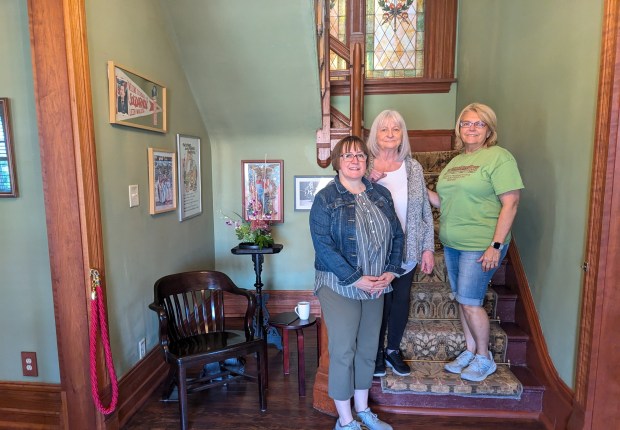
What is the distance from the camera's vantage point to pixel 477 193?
1906 mm

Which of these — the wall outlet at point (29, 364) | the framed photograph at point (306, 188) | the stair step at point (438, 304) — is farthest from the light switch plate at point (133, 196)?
the stair step at point (438, 304)

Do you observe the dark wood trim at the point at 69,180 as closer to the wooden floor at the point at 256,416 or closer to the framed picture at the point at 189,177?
the wooden floor at the point at 256,416

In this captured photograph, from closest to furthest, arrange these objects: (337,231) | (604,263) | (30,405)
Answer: (604,263)
(337,231)
(30,405)

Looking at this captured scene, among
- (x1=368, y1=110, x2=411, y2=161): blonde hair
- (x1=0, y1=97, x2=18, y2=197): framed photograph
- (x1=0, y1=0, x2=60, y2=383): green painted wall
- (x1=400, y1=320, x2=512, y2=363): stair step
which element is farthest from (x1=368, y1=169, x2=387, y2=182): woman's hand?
(x1=0, y1=97, x2=18, y2=197): framed photograph

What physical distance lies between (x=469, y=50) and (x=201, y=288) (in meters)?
3.30

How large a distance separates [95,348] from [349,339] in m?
1.22

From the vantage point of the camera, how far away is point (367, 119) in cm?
429

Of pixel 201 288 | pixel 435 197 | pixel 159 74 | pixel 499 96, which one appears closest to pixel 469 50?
pixel 499 96

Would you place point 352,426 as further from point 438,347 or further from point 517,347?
point 517,347

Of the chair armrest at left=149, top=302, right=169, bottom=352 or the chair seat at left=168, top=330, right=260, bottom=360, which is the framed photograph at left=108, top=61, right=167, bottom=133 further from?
the chair seat at left=168, top=330, right=260, bottom=360

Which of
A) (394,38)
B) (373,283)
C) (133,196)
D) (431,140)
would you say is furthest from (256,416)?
(394,38)

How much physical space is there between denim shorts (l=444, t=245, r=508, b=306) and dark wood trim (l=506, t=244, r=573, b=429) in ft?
1.65

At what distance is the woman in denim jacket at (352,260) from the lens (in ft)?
5.71

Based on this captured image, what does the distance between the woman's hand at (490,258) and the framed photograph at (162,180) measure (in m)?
1.93
